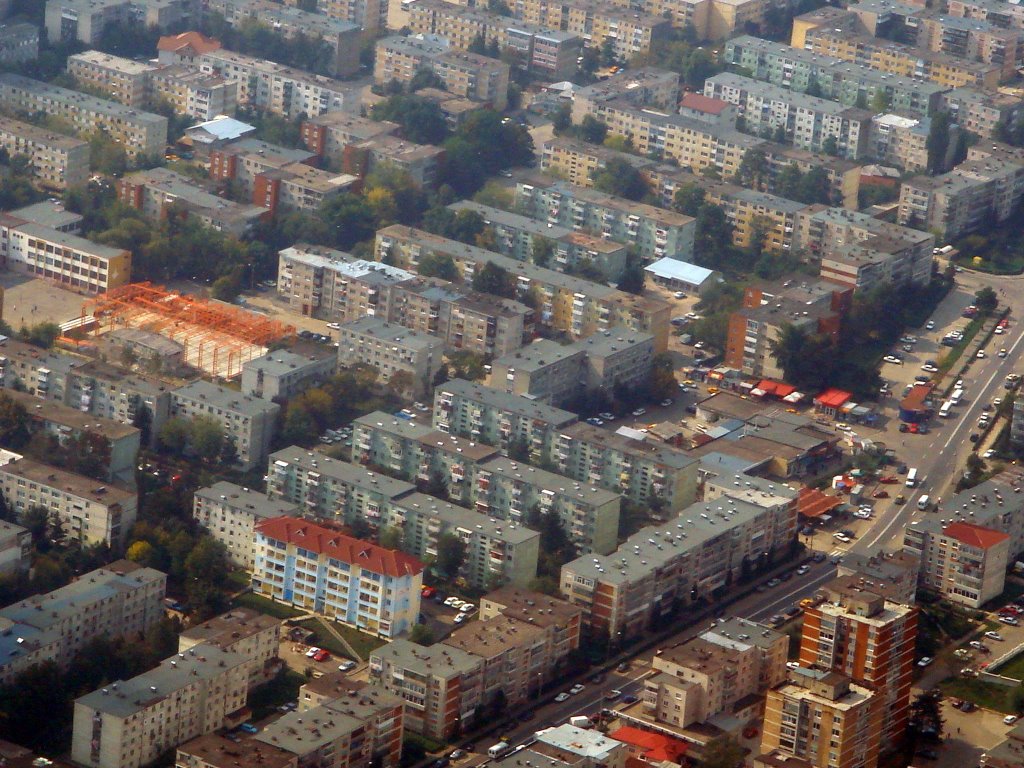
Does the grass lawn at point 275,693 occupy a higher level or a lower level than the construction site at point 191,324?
lower

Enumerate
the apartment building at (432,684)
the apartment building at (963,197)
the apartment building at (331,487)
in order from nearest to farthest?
the apartment building at (432,684) < the apartment building at (331,487) < the apartment building at (963,197)

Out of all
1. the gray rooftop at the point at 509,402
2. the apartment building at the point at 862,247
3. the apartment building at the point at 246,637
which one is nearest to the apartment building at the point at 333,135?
the apartment building at the point at 862,247

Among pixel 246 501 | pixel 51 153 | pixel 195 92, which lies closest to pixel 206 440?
pixel 246 501

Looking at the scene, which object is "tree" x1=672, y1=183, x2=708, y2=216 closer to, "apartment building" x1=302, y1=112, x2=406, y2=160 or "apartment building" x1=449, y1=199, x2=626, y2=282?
"apartment building" x1=449, y1=199, x2=626, y2=282

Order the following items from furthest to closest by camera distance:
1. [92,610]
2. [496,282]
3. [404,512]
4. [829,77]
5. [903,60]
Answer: [903,60] → [829,77] → [496,282] → [404,512] → [92,610]

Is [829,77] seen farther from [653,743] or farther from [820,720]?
[820,720]

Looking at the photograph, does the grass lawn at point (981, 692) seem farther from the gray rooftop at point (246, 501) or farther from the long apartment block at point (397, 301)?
the long apartment block at point (397, 301)

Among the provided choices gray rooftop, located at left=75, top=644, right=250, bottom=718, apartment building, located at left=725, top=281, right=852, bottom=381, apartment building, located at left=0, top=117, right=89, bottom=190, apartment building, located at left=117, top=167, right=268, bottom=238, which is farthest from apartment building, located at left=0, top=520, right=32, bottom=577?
apartment building, located at left=0, top=117, right=89, bottom=190

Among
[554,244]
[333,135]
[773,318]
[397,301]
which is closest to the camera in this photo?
[773,318]
